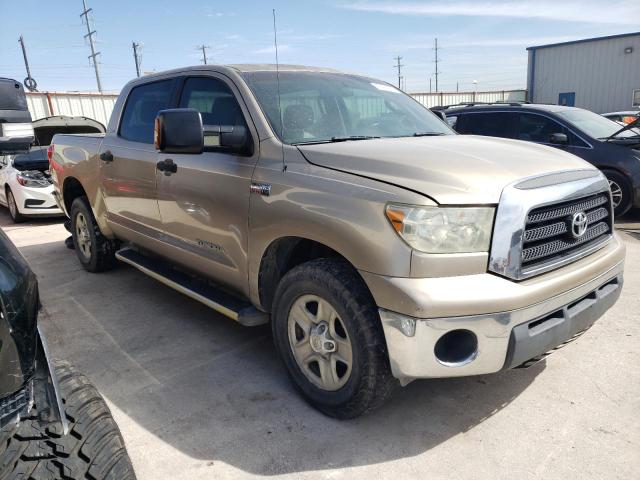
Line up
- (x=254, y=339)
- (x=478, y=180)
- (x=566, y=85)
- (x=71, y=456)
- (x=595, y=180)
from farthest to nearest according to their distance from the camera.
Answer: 1. (x=566, y=85)
2. (x=254, y=339)
3. (x=595, y=180)
4. (x=478, y=180)
5. (x=71, y=456)

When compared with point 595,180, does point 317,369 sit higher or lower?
lower

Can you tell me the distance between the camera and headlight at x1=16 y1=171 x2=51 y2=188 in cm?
867

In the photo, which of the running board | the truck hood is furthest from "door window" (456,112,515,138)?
the running board

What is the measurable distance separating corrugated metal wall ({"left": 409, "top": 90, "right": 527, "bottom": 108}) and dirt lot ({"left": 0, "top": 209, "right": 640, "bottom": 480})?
70.6 feet

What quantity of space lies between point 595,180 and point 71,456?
2.76 metres

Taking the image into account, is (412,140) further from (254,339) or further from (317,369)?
(254,339)

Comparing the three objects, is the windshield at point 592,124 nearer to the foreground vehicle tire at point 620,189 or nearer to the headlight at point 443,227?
the foreground vehicle tire at point 620,189

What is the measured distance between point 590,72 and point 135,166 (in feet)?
77.9

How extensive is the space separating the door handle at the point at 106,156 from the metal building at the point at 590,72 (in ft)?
73.9

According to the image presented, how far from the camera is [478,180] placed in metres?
2.32

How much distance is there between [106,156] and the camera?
14.9ft

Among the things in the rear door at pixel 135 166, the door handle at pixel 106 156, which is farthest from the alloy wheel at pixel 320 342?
the door handle at pixel 106 156

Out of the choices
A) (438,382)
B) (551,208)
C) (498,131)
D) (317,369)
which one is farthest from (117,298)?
(498,131)

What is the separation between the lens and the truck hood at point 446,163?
2275 millimetres
